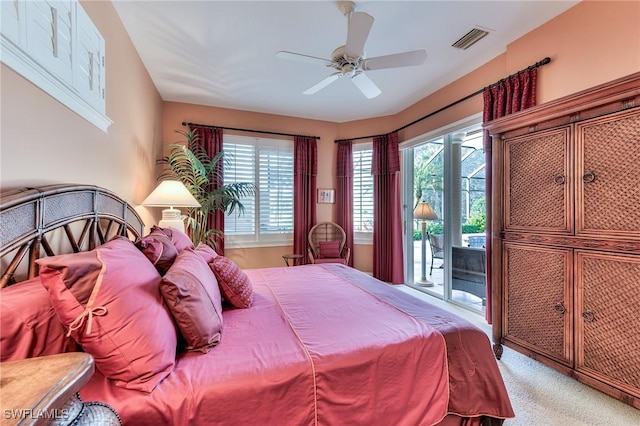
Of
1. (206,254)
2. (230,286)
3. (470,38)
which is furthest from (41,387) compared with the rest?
(470,38)

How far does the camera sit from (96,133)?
1.75 m

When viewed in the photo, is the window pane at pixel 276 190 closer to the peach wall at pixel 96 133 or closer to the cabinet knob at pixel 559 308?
the peach wall at pixel 96 133

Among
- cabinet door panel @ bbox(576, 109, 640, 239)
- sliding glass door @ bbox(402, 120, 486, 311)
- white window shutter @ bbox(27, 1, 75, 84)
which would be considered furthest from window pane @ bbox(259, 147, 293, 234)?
cabinet door panel @ bbox(576, 109, 640, 239)

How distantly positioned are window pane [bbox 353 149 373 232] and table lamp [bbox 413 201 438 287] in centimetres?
85

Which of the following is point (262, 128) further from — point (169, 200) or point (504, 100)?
point (504, 100)

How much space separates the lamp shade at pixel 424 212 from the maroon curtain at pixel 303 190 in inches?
A: 65.4

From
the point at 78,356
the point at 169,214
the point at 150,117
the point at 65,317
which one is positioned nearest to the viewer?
the point at 78,356

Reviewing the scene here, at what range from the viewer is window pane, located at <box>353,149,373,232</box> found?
476 cm

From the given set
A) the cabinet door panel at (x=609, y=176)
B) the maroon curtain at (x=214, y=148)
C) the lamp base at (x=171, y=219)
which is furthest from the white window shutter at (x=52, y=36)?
the cabinet door panel at (x=609, y=176)

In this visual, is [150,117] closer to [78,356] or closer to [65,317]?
[65,317]

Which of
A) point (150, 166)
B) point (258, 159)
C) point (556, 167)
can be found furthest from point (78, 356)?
point (258, 159)

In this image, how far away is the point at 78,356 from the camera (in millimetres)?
678

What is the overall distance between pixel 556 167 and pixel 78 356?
2.66 meters

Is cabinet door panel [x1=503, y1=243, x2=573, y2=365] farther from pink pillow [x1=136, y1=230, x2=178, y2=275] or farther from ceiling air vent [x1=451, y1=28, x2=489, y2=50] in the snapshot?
pink pillow [x1=136, y1=230, x2=178, y2=275]
